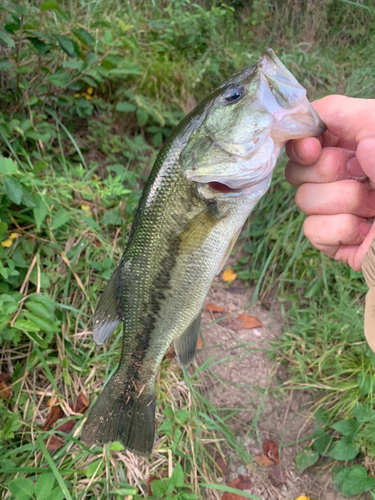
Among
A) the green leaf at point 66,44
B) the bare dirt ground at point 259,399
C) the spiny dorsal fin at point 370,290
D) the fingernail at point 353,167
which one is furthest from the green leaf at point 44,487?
the green leaf at point 66,44

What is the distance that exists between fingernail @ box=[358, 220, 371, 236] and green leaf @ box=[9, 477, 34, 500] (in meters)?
2.10

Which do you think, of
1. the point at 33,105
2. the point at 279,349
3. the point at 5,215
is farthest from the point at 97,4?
the point at 279,349

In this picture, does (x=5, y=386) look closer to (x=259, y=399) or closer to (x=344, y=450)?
(x=259, y=399)

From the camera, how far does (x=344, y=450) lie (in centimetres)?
212

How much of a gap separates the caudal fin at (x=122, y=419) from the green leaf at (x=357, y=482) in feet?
4.15

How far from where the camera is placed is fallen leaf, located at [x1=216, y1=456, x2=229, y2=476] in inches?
93.9

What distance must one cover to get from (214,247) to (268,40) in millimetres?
3956

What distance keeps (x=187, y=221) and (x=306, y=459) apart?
2.01 m

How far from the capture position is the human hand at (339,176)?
1.45 m

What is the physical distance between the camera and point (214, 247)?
153 cm

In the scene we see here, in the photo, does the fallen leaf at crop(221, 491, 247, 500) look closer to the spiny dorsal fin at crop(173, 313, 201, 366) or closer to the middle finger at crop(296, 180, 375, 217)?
the spiny dorsal fin at crop(173, 313, 201, 366)

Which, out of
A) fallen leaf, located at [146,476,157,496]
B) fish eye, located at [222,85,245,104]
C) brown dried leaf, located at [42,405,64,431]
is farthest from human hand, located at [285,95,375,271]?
brown dried leaf, located at [42,405,64,431]

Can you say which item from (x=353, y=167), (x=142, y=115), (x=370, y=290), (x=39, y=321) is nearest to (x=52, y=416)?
(x=39, y=321)

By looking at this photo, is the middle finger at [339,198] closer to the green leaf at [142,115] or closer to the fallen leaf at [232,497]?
the fallen leaf at [232,497]
